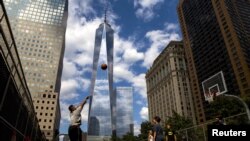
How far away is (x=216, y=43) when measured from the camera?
113 metres

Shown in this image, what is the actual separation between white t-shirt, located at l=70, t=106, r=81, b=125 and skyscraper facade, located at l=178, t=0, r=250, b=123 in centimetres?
9427

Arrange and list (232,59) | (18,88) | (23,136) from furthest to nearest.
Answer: (232,59), (23,136), (18,88)

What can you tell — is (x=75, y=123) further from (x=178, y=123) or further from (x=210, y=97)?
(x=178, y=123)

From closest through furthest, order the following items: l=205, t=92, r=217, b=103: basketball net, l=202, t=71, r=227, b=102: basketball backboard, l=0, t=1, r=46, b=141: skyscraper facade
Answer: l=0, t=1, r=46, b=141: skyscraper facade
l=205, t=92, r=217, b=103: basketball net
l=202, t=71, r=227, b=102: basketball backboard

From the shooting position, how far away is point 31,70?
136 metres

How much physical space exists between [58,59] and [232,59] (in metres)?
104

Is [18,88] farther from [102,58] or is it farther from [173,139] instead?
[102,58]

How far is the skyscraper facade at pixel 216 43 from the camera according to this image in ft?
319

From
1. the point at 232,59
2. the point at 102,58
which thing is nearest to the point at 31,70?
the point at 102,58

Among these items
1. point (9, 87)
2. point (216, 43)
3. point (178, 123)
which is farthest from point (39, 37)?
point (9, 87)

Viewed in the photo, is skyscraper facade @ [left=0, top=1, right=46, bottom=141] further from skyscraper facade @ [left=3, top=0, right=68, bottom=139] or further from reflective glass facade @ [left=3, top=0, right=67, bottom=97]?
reflective glass facade @ [left=3, top=0, right=67, bottom=97]

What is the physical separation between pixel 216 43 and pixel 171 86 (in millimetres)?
35101

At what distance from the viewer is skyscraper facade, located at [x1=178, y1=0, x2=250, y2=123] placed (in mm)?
97188

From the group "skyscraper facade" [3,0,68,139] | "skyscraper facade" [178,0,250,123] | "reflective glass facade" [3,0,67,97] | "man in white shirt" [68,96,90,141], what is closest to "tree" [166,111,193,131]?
"skyscraper facade" [178,0,250,123]
